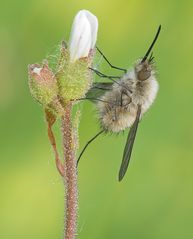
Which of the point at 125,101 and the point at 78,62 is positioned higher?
the point at 78,62

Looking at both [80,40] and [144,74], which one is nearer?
[80,40]

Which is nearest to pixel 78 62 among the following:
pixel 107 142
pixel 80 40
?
pixel 80 40

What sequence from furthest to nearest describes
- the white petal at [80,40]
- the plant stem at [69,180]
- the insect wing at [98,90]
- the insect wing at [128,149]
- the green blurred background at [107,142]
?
the green blurred background at [107,142]
the insect wing at [98,90]
the insect wing at [128,149]
the white petal at [80,40]
the plant stem at [69,180]

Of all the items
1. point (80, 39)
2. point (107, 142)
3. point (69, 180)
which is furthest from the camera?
point (107, 142)

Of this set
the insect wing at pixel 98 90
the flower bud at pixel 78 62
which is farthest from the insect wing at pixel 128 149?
the flower bud at pixel 78 62

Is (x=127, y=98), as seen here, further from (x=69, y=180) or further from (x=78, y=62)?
(x=69, y=180)

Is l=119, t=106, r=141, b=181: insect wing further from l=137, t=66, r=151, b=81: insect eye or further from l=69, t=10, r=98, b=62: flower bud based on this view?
l=69, t=10, r=98, b=62: flower bud

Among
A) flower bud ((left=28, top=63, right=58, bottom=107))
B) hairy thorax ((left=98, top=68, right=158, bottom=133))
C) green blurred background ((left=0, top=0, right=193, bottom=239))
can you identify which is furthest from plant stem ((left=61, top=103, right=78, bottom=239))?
green blurred background ((left=0, top=0, right=193, bottom=239))

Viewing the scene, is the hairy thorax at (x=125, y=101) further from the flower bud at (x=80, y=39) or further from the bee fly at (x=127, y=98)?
the flower bud at (x=80, y=39)
